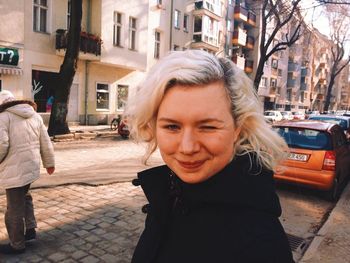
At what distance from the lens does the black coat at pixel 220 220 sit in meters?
Answer: 1.13

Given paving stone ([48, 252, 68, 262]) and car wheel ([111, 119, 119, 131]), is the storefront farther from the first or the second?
paving stone ([48, 252, 68, 262])

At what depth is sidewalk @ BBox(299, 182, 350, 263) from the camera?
4109 millimetres

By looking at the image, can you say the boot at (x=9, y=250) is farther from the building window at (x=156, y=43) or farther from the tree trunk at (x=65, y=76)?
the building window at (x=156, y=43)

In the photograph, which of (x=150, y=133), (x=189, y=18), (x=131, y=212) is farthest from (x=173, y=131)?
(x=189, y=18)

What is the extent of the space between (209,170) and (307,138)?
654 cm

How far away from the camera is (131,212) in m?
5.43

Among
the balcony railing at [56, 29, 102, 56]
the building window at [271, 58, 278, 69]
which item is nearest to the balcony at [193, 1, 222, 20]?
the balcony railing at [56, 29, 102, 56]

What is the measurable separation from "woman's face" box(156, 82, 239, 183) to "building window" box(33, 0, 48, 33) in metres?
19.1

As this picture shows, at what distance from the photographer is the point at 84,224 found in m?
4.81

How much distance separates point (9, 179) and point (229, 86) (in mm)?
3242

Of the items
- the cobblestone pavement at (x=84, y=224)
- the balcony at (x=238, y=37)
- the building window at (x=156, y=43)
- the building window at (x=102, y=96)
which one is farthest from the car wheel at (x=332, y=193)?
the balcony at (x=238, y=37)

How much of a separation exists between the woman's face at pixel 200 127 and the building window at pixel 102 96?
21.6 meters

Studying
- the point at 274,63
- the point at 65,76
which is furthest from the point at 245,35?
the point at 65,76

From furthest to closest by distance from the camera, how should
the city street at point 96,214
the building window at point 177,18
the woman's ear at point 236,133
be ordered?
the building window at point 177,18 → the city street at point 96,214 → the woman's ear at point 236,133
